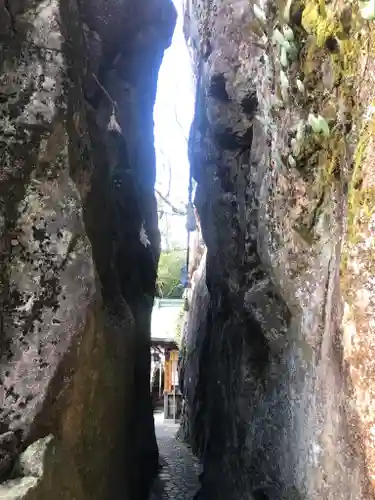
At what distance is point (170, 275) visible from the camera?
25.3 metres

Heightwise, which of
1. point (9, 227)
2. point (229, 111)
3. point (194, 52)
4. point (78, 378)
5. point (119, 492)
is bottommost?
point (119, 492)

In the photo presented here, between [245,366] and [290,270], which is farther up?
[290,270]

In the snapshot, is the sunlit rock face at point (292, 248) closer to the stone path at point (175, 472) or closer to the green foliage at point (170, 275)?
the stone path at point (175, 472)

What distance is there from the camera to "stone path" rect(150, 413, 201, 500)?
1047 centimetres

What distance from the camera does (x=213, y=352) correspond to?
11219mm

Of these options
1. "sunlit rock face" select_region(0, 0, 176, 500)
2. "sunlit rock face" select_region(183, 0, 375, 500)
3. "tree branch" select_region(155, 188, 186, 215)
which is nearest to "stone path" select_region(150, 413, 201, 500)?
"sunlit rock face" select_region(183, 0, 375, 500)

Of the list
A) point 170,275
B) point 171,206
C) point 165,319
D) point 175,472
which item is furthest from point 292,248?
point 170,275

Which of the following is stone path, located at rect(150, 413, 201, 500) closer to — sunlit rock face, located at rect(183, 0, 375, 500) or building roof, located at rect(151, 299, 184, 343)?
sunlit rock face, located at rect(183, 0, 375, 500)

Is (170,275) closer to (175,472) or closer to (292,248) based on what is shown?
(175,472)

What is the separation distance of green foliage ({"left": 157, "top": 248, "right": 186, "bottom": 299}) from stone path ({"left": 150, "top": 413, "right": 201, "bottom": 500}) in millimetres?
9246

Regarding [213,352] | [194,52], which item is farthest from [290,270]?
[194,52]

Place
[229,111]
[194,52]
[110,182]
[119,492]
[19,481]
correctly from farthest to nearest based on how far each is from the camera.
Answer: [194,52] < [229,111] < [110,182] < [119,492] < [19,481]

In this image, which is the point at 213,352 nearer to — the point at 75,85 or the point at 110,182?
the point at 110,182

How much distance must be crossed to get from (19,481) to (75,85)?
13.5ft
